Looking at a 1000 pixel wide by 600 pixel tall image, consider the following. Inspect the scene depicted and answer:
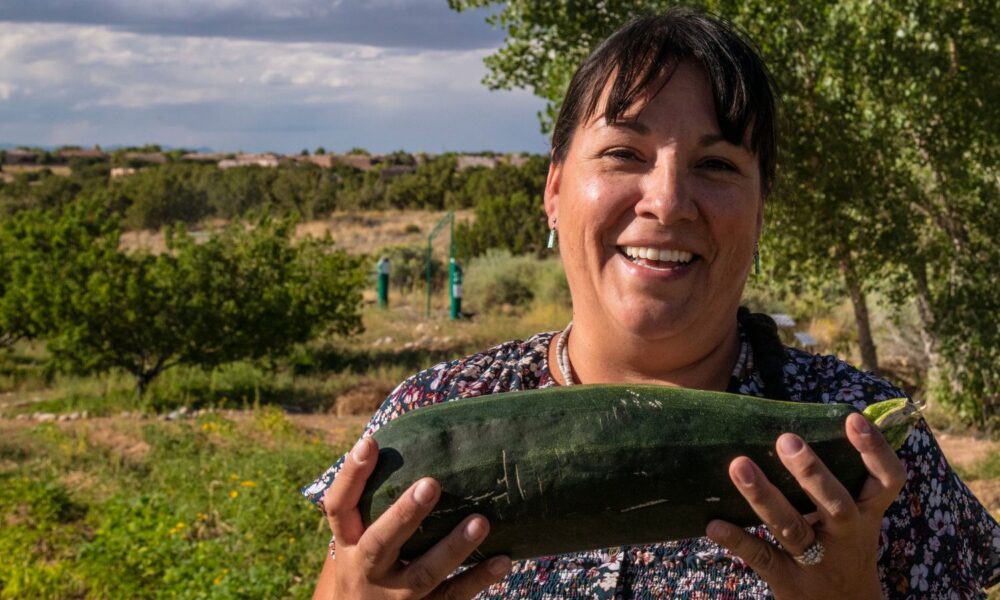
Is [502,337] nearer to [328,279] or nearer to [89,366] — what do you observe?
[328,279]

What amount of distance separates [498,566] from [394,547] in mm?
209

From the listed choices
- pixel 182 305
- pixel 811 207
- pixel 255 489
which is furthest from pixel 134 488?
pixel 811 207

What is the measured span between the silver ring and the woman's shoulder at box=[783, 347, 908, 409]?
1.42 ft

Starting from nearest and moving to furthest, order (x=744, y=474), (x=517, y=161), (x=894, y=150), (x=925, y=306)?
(x=744, y=474) → (x=894, y=150) → (x=925, y=306) → (x=517, y=161)

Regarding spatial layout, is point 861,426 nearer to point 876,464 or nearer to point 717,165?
point 876,464

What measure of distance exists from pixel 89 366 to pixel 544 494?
1194cm

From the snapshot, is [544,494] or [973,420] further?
[973,420]

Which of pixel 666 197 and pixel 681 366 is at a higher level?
pixel 666 197

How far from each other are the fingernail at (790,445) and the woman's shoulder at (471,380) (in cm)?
75

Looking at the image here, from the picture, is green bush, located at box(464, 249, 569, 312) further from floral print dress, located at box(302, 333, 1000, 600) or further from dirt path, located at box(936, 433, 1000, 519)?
floral print dress, located at box(302, 333, 1000, 600)

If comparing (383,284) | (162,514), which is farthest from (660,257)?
(383,284)

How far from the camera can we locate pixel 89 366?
12492 mm

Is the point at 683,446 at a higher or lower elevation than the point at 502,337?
higher

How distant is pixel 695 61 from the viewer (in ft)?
6.83
